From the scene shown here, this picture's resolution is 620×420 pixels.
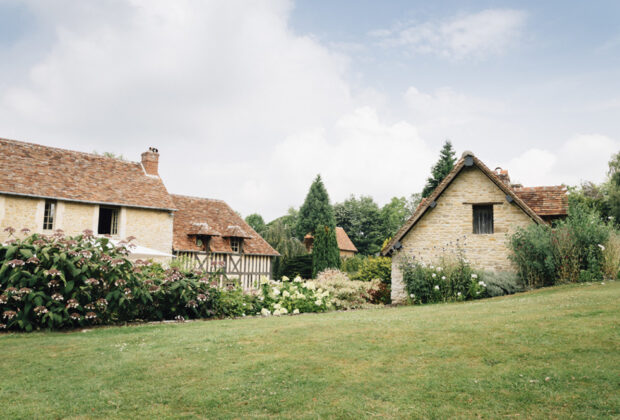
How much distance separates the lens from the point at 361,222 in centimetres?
5725

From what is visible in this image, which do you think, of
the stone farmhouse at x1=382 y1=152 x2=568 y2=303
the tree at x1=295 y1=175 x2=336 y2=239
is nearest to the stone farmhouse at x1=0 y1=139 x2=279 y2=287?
the stone farmhouse at x1=382 y1=152 x2=568 y2=303

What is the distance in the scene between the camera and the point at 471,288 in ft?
42.2

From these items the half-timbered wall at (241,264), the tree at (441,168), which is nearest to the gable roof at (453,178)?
the half-timbered wall at (241,264)

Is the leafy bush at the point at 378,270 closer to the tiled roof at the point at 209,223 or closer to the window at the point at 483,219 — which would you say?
the window at the point at 483,219

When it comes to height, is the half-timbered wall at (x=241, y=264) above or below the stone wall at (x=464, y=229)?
below

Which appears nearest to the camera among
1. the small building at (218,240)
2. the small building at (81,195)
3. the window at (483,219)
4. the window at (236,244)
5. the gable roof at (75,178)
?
the window at (483,219)

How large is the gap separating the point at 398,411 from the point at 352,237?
176ft

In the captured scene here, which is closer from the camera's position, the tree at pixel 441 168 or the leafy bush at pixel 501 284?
the leafy bush at pixel 501 284

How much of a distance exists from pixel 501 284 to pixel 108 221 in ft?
59.5

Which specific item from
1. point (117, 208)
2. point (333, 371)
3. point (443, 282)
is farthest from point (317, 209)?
point (333, 371)

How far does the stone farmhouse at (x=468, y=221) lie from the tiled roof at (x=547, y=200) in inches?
1.6

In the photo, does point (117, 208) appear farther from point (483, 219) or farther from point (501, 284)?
point (501, 284)

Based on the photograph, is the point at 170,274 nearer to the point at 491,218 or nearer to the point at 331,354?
Result: the point at 331,354

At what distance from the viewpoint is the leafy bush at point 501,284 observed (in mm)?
12883
